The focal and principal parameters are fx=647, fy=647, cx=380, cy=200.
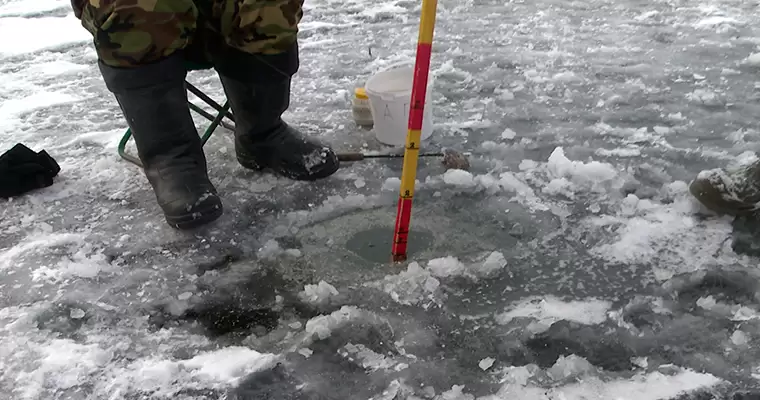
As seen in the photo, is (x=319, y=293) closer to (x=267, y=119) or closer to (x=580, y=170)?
(x=267, y=119)

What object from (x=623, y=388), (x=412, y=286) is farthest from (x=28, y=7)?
(x=623, y=388)

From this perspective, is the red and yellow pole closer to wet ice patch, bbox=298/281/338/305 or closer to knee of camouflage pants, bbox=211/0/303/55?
wet ice patch, bbox=298/281/338/305

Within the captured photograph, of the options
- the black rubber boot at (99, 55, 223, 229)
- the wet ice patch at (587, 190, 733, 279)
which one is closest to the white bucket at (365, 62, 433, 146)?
the black rubber boot at (99, 55, 223, 229)

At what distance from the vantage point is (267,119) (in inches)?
84.1

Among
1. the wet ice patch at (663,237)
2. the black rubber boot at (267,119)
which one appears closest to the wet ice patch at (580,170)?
the wet ice patch at (663,237)

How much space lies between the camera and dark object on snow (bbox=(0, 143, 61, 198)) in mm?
2107

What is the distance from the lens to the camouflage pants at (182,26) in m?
1.71

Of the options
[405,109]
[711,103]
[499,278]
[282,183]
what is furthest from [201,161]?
[711,103]

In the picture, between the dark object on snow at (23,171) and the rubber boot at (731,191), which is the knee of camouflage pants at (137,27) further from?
the rubber boot at (731,191)

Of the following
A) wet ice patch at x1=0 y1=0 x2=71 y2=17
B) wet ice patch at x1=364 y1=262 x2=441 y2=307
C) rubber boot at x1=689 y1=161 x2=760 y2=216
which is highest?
rubber boot at x1=689 y1=161 x2=760 y2=216

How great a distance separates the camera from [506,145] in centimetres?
230

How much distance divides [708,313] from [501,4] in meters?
3.17

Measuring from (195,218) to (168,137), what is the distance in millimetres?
277

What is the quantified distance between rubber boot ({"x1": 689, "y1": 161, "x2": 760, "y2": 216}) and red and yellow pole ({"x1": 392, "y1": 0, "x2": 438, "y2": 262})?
0.84 metres
